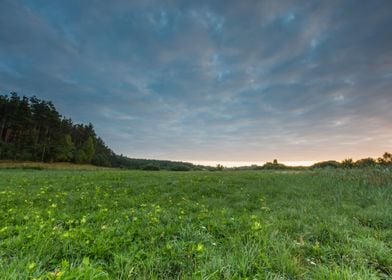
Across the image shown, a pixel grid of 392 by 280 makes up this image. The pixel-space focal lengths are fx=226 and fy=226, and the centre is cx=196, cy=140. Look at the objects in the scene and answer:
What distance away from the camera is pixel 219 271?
108 inches

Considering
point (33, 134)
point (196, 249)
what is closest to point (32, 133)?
point (33, 134)

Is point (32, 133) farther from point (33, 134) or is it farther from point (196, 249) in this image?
point (196, 249)

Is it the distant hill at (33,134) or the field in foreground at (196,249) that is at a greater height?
the distant hill at (33,134)

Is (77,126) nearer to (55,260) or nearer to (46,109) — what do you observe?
(46,109)

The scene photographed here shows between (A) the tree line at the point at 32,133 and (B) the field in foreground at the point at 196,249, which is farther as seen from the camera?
(A) the tree line at the point at 32,133

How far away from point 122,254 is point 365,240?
3847 mm

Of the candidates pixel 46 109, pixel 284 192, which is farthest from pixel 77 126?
pixel 284 192

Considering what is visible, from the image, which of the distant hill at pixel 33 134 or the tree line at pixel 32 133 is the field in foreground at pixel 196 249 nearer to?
the distant hill at pixel 33 134

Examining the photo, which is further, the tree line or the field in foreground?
the tree line

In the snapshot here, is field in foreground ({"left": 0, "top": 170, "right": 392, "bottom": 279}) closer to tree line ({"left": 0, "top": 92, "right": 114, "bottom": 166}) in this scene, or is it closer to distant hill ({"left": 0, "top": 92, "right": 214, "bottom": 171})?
distant hill ({"left": 0, "top": 92, "right": 214, "bottom": 171})

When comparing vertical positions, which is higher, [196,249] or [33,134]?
[33,134]

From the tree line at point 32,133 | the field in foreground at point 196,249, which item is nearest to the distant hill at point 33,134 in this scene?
the tree line at point 32,133

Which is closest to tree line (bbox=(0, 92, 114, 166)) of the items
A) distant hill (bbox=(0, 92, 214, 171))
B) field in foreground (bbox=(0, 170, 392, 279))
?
distant hill (bbox=(0, 92, 214, 171))

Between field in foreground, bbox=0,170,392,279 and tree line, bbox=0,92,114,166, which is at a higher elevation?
tree line, bbox=0,92,114,166
